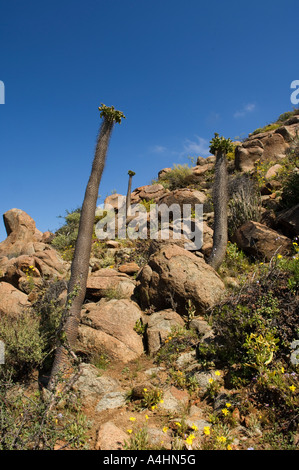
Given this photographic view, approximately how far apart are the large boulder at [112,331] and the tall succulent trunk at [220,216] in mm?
2823

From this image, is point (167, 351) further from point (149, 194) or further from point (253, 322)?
point (149, 194)

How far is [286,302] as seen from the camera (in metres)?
4.70

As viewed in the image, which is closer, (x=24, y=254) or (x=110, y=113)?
(x=110, y=113)

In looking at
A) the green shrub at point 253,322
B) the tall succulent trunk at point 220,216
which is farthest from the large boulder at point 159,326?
the tall succulent trunk at point 220,216

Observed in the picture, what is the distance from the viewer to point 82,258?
239 inches

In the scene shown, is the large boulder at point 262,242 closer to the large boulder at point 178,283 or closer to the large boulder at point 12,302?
the large boulder at point 178,283

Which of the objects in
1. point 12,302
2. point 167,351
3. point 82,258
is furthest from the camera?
point 12,302

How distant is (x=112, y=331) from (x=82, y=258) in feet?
5.39

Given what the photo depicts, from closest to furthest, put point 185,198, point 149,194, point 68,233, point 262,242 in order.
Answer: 1. point 262,242
2. point 185,198
3. point 68,233
4. point 149,194

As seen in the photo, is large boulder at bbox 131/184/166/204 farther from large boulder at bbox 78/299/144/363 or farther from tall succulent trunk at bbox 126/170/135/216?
large boulder at bbox 78/299/144/363

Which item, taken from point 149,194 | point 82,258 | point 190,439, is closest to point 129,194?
point 149,194

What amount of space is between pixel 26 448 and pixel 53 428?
0.43 m

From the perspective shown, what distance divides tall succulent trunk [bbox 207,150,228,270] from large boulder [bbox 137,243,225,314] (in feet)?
3.89

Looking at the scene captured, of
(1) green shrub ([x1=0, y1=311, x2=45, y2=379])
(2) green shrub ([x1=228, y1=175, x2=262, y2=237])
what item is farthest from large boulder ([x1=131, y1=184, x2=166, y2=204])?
(1) green shrub ([x1=0, y1=311, x2=45, y2=379])
